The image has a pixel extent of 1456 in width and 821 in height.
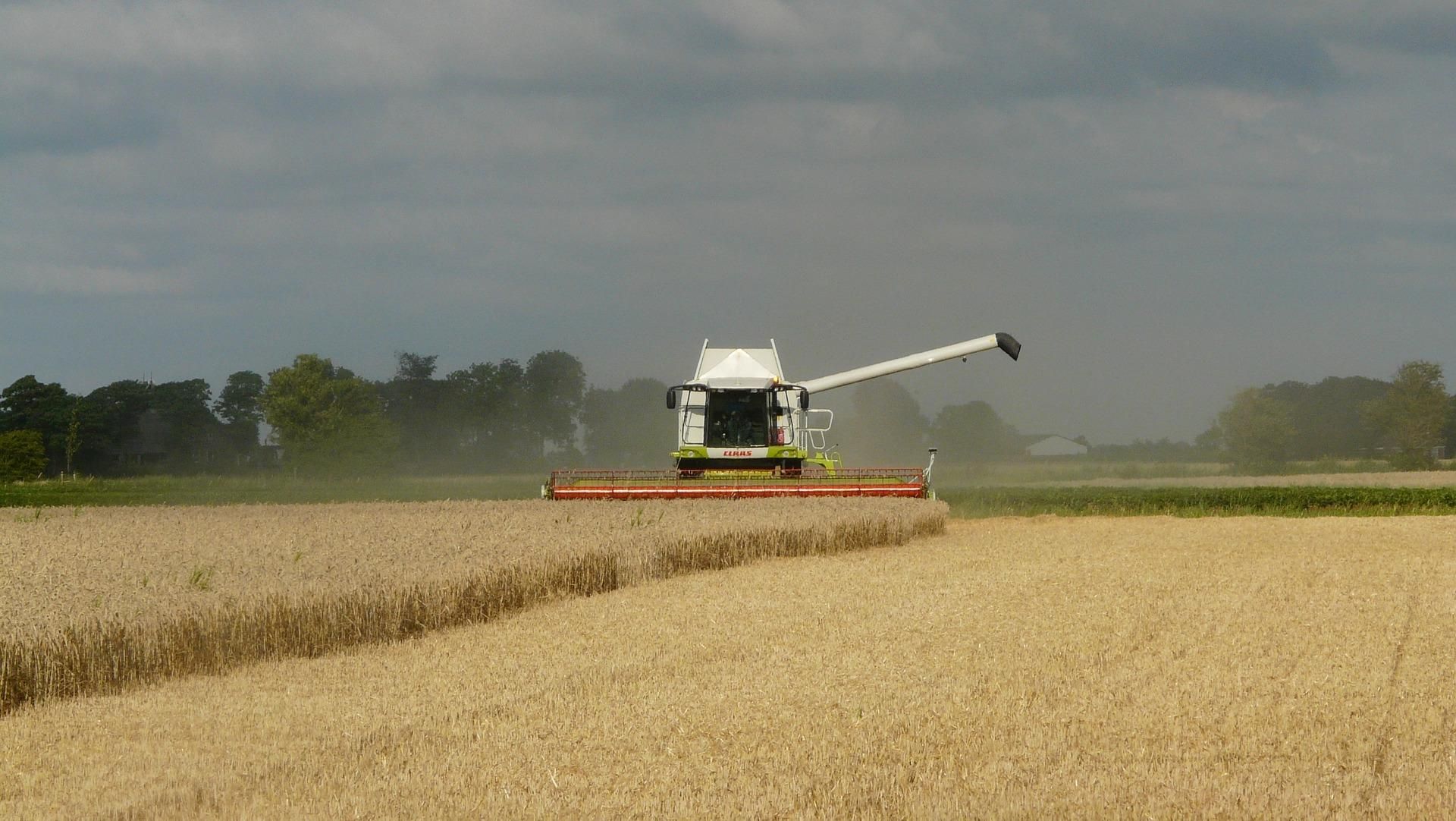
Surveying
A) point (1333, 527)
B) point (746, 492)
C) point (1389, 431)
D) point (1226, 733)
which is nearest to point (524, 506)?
point (746, 492)

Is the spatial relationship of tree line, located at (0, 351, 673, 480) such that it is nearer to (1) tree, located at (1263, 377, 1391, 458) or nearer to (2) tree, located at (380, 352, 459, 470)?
(2) tree, located at (380, 352, 459, 470)

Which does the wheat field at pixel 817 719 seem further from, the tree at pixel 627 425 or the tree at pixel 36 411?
the tree at pixel 36 411

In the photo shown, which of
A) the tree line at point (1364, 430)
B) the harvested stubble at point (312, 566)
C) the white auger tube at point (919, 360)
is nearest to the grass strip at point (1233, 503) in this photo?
the white auger tube at point (919, 360)

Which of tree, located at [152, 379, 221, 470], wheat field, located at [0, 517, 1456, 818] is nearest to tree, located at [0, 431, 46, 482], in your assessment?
tree, located at [152, 379, 221, 470]

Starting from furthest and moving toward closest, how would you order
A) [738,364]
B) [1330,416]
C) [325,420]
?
[1330,416]
[325,420]
[738,364]

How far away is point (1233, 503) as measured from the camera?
1155 inches

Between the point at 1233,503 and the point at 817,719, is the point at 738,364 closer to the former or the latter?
the point at 1233,503

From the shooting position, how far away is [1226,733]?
7020mm

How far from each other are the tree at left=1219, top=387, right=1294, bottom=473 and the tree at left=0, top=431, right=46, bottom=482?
55204mm

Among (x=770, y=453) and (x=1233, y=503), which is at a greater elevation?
(x=770, y=453)

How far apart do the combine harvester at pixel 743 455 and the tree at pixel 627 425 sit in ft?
115

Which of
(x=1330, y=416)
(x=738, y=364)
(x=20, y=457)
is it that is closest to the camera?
(x=738, y=364)

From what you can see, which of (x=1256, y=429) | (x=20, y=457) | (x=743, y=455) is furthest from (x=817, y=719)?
(x=1256, y=429)

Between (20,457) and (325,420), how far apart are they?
12.5 m
